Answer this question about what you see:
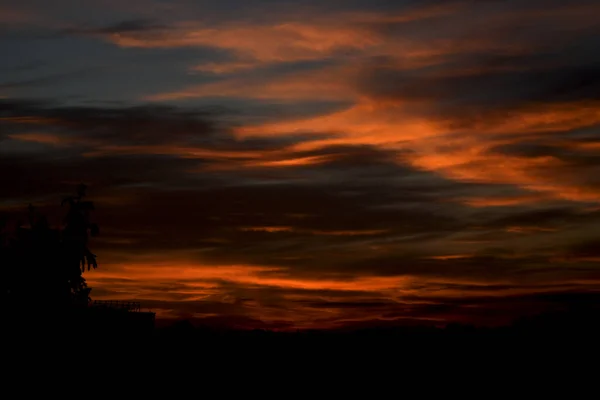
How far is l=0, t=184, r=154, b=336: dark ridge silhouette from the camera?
76000 millimetres

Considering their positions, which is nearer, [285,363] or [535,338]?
[285,363]

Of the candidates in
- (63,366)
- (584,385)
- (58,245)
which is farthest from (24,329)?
(584,385)

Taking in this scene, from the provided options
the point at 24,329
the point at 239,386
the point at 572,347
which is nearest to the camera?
the point at 24,329

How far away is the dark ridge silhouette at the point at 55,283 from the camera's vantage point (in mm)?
76000

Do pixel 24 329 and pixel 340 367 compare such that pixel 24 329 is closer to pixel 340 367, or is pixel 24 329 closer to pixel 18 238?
pixel 18 238

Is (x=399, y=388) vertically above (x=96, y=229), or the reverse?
(x=96, y=229)

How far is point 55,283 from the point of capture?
82125 mm

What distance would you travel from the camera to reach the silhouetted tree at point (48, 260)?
80750mm

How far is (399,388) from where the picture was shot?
87.6 m

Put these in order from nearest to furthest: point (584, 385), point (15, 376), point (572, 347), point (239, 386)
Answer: point (15, 376) → point (239, 386) → point (584, 385) → point (572, 347)

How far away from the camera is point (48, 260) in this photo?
82.7 m

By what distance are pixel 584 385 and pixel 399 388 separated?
55.8 ft

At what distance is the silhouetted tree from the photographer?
80.8 metres

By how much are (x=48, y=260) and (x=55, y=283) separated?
218cm
